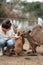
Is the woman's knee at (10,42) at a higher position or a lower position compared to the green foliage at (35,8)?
lower

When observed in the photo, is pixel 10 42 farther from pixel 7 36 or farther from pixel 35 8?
pixel 35 8

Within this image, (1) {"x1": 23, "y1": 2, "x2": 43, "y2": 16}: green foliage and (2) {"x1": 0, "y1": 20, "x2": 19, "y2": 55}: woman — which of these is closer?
(2) {"x1": 0, "y1": 20, "x2": 19, "y2": 55}: woman

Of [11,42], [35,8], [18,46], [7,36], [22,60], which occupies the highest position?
[35,8]

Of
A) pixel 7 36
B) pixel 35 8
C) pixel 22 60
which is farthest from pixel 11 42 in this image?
pixel 35 8

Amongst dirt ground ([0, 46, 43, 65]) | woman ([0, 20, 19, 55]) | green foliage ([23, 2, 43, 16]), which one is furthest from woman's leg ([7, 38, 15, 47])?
green foliage ([23, 2, 43, 16])

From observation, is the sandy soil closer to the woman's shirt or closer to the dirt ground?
the dirt ground

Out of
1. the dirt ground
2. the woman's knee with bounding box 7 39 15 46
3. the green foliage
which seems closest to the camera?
the dirt ground

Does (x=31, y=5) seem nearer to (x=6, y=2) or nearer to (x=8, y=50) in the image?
(x=6, y=2)

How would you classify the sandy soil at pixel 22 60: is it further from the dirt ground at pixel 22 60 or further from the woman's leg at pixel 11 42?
the woman's leg at pixel 11 42

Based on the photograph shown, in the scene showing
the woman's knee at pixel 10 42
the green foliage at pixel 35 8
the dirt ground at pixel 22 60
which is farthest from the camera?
the green foliage at pixel 35 8

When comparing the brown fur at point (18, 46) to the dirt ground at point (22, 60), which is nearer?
the dirt ground at point (22, 60)

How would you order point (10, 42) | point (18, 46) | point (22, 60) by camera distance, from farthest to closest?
point (18, 46) → point (10, 42) → point (22, 60)

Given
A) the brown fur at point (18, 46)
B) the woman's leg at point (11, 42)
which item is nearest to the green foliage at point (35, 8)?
the brown fur at point (18, 46)

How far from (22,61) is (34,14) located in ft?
64.6
